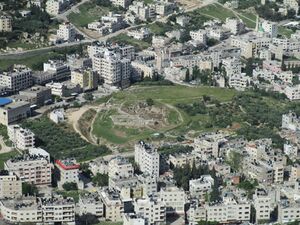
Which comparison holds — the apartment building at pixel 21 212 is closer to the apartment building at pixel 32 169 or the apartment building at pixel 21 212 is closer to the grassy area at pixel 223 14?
the apartment building at pixel 32 169

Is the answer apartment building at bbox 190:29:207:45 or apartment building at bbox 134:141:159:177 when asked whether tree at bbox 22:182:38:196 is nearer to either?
apartment building at bbox 134:141:159:177

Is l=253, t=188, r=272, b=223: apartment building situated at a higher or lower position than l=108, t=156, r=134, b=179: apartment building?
higher

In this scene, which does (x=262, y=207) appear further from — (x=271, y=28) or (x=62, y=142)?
(x=271, y=28)

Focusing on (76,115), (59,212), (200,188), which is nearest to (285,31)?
(76,115)

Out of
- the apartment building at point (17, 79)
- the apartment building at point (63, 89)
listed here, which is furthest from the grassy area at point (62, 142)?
the apartment building at point (17, 79)

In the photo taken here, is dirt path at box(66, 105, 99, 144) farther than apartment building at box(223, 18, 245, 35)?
No

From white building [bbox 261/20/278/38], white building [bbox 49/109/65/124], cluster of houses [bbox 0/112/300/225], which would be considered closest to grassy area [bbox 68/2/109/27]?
white building [bbox 261/20/278/38]

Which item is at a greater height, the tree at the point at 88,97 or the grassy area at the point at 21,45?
the tree at the point at 88,97
